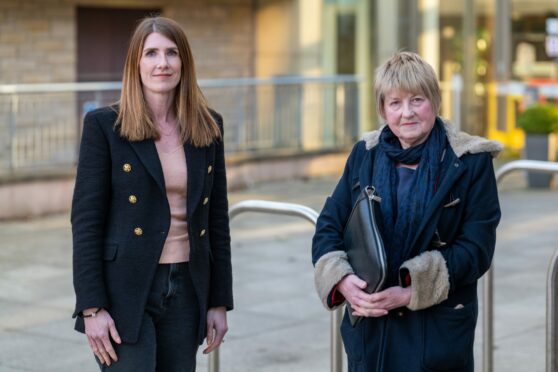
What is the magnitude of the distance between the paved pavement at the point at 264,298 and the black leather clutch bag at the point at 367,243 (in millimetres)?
2999

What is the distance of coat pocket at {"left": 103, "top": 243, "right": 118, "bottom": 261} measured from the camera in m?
3.74

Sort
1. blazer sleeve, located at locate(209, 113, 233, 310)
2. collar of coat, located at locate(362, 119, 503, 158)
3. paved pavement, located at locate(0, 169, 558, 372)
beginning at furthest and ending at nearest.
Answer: paved pavement, located at locate(0, 169, 558, 372) → blazer sleeve, located at locate(209, 113, 233, 310) → collar of coat, located at locate(362, 119, 503, 158)

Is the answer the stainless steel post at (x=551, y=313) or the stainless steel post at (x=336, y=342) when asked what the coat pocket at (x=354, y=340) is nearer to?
the stainless steel post at (x=336, y=342)

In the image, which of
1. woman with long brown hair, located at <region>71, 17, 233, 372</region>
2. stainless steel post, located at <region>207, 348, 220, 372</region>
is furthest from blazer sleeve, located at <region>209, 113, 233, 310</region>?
stainless steel post, located at <region>207, 348, 220, 372</region>

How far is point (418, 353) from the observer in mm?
3594

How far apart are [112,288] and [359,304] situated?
0.78m

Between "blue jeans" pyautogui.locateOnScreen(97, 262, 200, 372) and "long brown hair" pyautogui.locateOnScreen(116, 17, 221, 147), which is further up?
"long brown hair" pyautogui.locateOnScreen(116, 17, 221, 147)

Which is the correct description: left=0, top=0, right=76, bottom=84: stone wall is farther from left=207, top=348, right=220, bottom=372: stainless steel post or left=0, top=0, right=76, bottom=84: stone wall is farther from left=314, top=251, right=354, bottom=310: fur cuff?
left=314, top=251, right=354, bottom=310: fur cuff

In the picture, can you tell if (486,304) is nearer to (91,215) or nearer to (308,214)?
(308,214)

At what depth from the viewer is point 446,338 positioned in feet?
11.8

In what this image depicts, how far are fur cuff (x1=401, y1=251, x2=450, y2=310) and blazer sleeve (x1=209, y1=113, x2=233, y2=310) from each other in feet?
2.47

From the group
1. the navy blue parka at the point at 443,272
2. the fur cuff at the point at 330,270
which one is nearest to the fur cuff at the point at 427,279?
the navy blue parka at the point at 443,272

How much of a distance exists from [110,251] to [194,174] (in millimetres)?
362

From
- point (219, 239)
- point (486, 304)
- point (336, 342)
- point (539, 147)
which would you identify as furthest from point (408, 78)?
point (539, 147)
